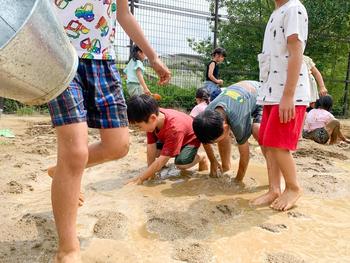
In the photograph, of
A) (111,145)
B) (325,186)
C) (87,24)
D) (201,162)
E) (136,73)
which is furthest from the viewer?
(136,73)

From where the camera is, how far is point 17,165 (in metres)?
3.59

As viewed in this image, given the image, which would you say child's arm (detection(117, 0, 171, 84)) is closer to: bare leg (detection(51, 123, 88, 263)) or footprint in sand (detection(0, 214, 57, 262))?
bare leg (detection(51, 123, 88, 263))

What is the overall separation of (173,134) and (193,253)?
1404 millimetres

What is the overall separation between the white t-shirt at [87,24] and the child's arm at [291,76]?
3.83 ft

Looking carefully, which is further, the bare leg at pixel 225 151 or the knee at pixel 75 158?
the bare leg at pixel 225 151

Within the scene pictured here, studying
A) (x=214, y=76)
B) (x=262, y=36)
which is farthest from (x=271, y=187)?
(x=262, y=36)

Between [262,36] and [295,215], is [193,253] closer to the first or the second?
[295,215]

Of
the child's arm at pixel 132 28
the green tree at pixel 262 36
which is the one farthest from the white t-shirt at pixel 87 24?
the green tree at pixel 262 36

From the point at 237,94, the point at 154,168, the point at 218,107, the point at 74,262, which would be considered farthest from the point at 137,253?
the point at 237,94

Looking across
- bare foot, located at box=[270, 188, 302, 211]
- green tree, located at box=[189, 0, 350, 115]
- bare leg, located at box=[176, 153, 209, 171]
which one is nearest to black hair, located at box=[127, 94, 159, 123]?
bare leg, located at box=[176, 153, 209, 171]

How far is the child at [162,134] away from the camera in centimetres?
317

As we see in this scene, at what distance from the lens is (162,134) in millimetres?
3418

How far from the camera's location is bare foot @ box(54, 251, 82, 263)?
5.81 feet

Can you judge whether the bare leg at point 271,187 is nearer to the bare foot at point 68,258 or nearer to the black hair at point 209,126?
the black hair at point 209,126
